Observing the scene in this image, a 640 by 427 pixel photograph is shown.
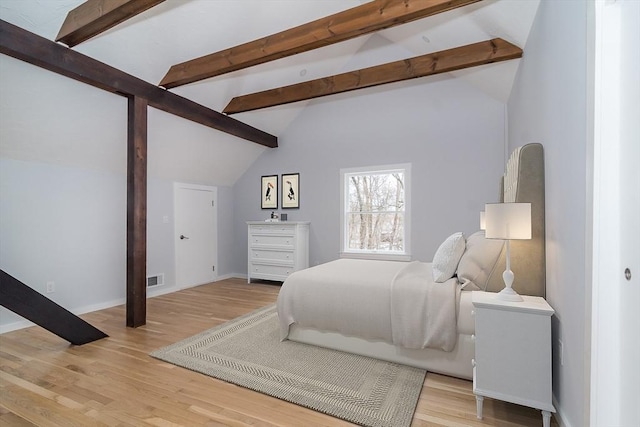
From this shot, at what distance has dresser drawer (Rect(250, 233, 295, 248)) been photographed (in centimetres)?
518

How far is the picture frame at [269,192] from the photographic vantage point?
228 inches

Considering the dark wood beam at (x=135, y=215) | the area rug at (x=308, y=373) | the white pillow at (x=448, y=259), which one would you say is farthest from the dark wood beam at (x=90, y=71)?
the white pillow at (x=448, y=259)

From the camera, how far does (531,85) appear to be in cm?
259

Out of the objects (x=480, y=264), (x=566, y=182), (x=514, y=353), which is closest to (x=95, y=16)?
(x=566, y=182)

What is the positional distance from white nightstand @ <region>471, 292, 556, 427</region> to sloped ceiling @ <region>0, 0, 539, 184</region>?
7.25ft

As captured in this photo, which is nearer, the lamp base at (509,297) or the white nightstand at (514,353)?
the white nightstand at (514,353)

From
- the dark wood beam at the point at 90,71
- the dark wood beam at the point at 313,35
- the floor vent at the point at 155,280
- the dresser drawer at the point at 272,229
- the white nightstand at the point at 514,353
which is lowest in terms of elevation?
the floor vent at the point at 155,280

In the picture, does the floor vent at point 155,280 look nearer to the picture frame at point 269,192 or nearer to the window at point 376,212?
the picture frame at point 269,192

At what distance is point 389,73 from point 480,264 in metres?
2.63

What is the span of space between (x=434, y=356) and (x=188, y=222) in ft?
14.1

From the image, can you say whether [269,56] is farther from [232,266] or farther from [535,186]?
[232,266]

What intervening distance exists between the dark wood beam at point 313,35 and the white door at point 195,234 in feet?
6.81

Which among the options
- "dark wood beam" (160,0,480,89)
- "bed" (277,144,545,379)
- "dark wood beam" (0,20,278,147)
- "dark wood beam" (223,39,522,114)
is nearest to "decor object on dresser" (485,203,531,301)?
"bed" (277,144,545,379)

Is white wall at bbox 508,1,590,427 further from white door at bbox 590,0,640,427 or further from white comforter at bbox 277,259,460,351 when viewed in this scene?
white comforter at bbox 277,259,460,351
